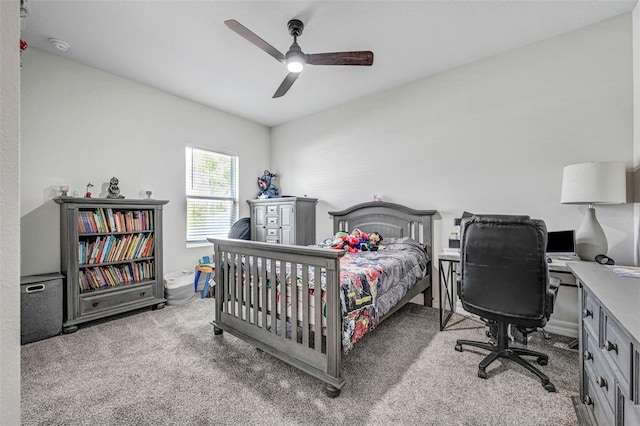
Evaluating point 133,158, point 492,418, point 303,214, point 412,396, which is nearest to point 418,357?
point 412,396

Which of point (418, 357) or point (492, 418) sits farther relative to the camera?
point (418, 357)

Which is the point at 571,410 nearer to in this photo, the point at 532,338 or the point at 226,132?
the point at 532,338

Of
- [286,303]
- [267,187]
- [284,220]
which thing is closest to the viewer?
[286,303]

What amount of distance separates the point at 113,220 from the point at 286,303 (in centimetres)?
238

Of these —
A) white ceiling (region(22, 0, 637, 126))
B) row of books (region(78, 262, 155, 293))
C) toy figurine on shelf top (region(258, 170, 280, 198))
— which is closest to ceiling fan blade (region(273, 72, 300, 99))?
white ceiling (region(22, 0, 637, 126))

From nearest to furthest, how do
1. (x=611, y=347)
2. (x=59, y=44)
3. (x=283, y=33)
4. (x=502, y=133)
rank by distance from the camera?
1. (x=611, y=347)
2. (x=283, y=33)
3. (x=59, y=44)
4. (x=502, y=133)

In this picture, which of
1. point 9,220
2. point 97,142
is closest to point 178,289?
point 97,142

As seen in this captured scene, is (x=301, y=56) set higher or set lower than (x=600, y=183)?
higher

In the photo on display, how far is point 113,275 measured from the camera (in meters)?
3.07

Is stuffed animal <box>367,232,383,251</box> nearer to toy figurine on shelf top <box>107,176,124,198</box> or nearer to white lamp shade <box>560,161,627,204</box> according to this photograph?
white lamp shade <box>560,161,627,204</box>

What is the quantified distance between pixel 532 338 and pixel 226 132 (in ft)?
15.6

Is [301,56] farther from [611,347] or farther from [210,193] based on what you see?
[210,193]

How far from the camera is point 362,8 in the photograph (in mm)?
2277

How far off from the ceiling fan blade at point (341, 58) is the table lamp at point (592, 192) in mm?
1926
